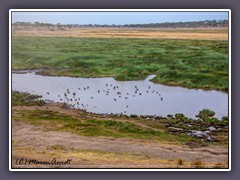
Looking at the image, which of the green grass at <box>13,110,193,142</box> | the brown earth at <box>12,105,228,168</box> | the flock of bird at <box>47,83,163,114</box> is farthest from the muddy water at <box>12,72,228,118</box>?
the brown earth at <box>12,105,228,168</box>

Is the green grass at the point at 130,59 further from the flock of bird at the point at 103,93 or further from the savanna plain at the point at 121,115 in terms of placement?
the flock of bird at the point at 103,93

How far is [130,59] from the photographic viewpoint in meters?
6.50

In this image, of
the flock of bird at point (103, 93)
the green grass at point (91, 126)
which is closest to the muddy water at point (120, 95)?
the flock of bird at point (103, 93)

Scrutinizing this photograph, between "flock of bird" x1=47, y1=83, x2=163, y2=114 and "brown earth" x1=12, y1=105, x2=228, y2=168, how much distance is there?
0.44 m

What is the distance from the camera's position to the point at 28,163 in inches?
247

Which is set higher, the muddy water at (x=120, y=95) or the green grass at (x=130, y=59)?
the green grass at (x=130, y=59)

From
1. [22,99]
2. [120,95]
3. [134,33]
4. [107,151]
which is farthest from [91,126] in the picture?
[134,33]

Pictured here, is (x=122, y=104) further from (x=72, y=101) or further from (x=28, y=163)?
(x=28, y=163)

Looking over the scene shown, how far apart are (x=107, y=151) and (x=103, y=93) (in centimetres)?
77

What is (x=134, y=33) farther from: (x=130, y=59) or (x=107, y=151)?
(x=107, y=151)

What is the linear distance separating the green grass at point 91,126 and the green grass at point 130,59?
60cm

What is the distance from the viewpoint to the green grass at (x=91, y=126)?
20.7 feet

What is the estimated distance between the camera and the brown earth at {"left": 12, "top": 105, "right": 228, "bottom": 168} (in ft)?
20.5
